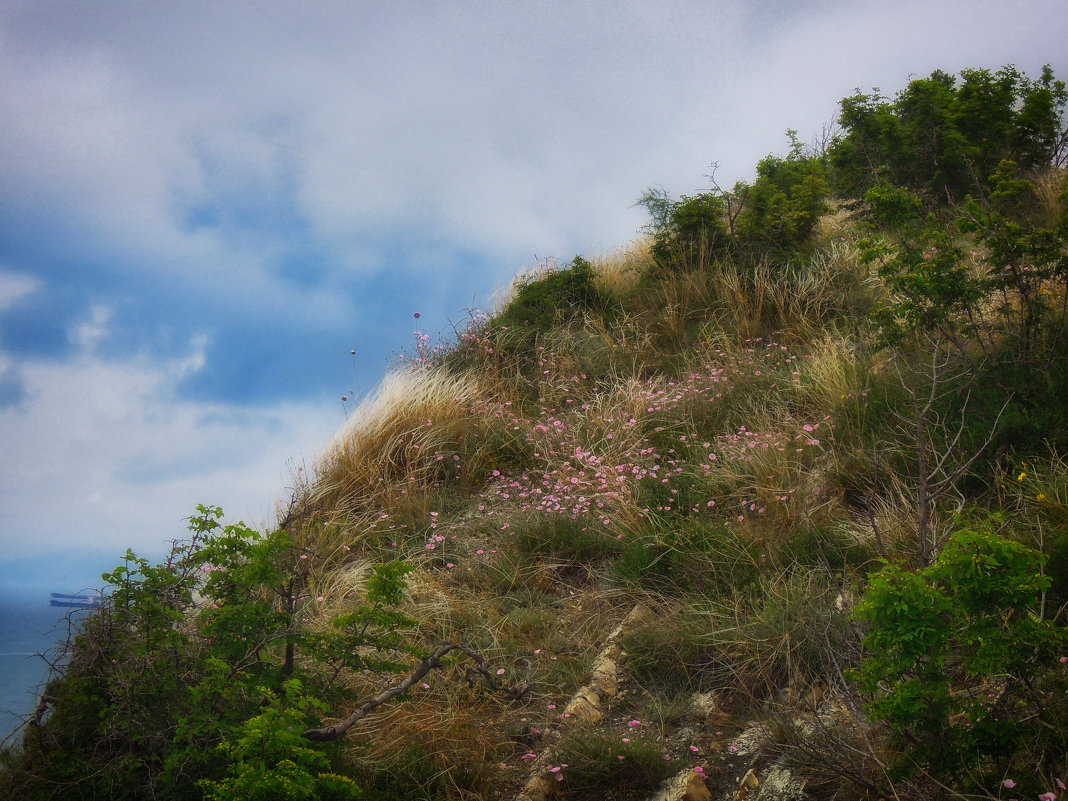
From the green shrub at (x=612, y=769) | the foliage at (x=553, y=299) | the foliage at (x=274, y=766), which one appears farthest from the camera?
the foliage at (x=553, y=299)

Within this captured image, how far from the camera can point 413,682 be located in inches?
140

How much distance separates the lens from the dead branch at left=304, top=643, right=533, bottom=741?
3211 millimetres

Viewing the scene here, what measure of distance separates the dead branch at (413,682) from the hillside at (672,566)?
0.02m

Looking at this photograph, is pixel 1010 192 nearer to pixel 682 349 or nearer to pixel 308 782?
pixel 682 349

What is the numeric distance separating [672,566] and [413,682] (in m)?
2.28

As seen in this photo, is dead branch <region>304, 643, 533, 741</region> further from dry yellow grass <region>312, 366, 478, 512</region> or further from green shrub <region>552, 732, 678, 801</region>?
dry yellow grass <region>312, 366, 478, 512</region>

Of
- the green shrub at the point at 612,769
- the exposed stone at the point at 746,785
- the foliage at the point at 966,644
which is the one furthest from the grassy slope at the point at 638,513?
the foliage at the point at 966,644

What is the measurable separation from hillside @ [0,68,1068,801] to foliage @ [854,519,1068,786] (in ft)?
0.04

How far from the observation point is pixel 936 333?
262 inches

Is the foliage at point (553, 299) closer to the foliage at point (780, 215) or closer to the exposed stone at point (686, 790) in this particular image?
the foliage at point (780, 215)

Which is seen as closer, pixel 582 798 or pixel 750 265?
pixel 582 798

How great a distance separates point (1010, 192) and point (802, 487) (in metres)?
3.24

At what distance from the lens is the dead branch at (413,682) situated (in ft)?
10.5

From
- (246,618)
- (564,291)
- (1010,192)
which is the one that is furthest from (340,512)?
(1010,192)
